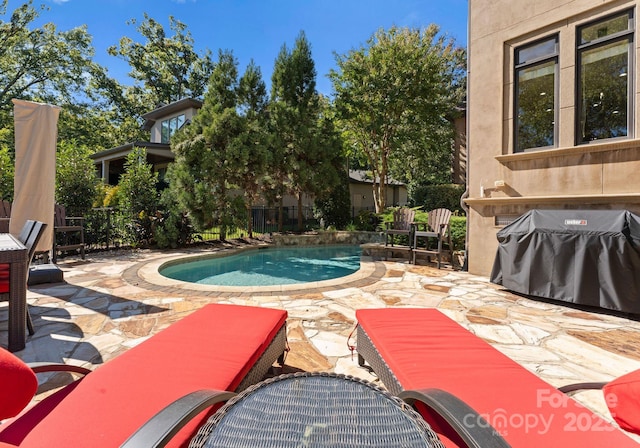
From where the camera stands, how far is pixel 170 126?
53.8 feet

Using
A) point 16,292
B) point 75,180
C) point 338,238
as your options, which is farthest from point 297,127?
point 16,292

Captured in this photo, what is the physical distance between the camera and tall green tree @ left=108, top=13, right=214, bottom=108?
24.2m

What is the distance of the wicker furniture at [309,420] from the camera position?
3.00 ft

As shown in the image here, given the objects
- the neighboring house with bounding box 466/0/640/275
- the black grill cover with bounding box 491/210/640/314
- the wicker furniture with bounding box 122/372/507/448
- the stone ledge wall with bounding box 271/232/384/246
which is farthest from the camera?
the stone ledge wall with bounding box 271/232/384/246

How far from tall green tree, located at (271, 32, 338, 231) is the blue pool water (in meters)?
3.30

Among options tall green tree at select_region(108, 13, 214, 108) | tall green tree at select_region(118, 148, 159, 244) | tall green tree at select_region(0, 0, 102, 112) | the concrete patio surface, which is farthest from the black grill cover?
tall green tree at select_region(108, 13, 214, 108)

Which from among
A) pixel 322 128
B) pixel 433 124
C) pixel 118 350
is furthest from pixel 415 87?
pixel 118 350

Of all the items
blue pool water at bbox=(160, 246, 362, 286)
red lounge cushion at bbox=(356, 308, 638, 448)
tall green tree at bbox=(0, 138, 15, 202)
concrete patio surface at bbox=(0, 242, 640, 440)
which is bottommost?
blue pool water at bbox=(160, 246, 362, 286)

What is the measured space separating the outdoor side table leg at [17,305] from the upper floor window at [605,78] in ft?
23.4

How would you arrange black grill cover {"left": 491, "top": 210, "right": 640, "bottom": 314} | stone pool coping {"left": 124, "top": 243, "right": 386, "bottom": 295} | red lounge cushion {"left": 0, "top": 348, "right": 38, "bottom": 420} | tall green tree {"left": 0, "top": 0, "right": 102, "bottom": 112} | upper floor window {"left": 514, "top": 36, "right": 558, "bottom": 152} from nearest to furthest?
red lounge cushion {"left": 0, "top": 348, "right": 38, "bottom": 420}
black grill cover {"left": 491, "top": 210, "right": 640, "bottom": 314}
stone pool coping {"left": 124, "top": 243, "right": 386, "bottom": 295}
upper floor window {"left": 514, "top": 36, "right": 558, "bottom": 152}
tall green tree {"left": 0, "top": 0, "right": 102, "bottom": 112}

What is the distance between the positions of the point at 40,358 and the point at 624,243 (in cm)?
618

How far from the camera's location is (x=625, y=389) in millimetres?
1186

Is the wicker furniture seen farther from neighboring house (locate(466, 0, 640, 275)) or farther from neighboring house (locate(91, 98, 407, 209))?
neighboring house (locate(91, 98, 407, 209))

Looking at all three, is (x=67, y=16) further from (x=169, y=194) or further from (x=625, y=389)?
(x=625, y=389)
